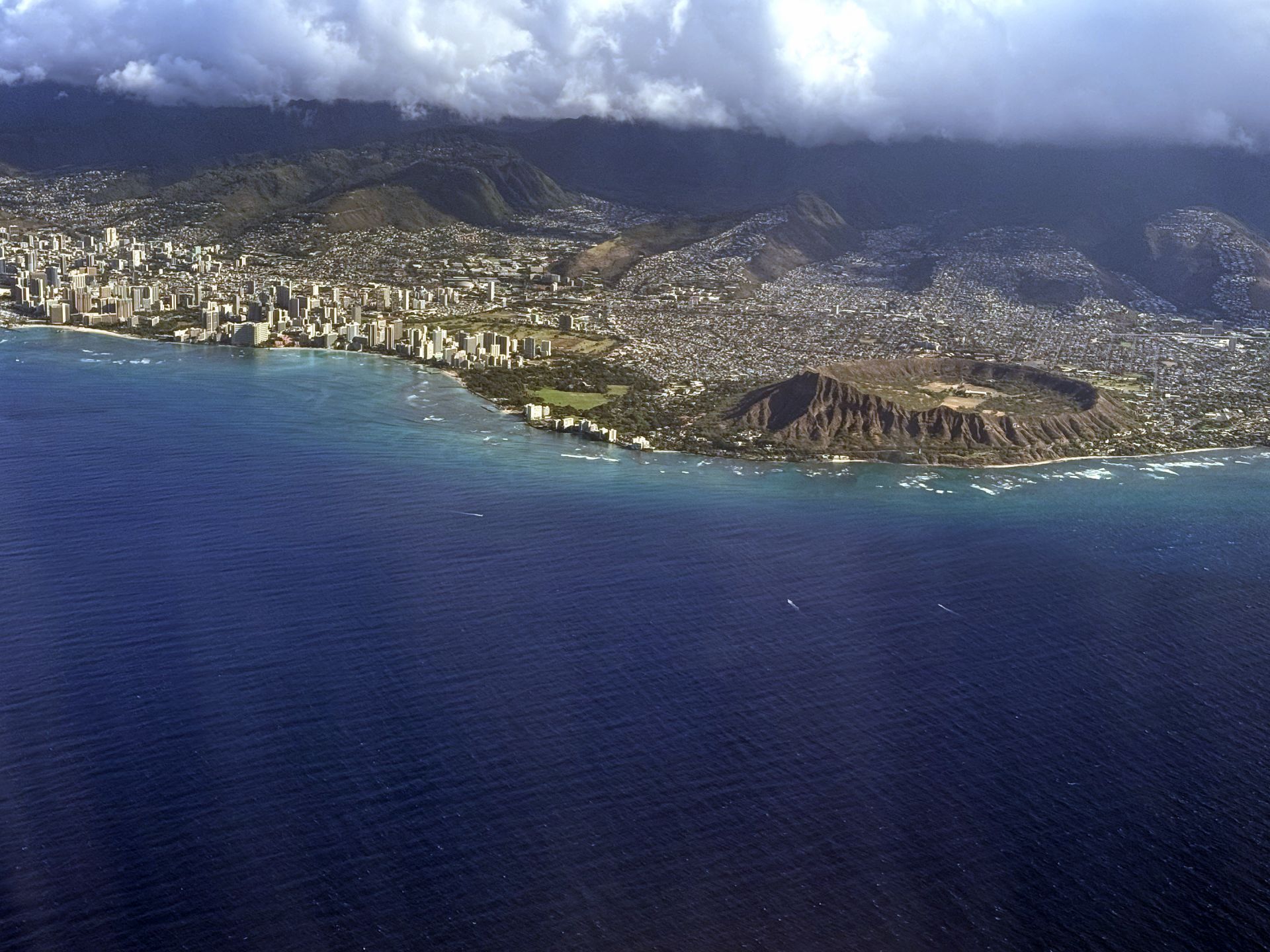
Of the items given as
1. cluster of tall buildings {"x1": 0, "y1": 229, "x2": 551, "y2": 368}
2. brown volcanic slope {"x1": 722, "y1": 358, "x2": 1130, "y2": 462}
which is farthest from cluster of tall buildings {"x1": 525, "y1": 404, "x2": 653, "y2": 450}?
cluster of tall buildings {"x1": 0, "y1": 229, "x2": 551, "y2": 368}

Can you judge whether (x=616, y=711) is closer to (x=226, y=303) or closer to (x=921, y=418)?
(x=921, y=418)

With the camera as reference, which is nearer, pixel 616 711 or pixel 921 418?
pixel 616 711

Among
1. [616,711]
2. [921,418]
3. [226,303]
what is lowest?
[616,711]

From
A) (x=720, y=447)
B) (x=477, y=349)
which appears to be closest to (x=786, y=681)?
(x=720, y=447)

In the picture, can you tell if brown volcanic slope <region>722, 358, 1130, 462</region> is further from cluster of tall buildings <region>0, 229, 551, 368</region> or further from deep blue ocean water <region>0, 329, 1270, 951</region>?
cluster of tall buildings <region>0, 229, 551, 368</region>

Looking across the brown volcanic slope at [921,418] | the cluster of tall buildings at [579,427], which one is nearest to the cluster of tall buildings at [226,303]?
the cluster of tall buildings at [579,427]

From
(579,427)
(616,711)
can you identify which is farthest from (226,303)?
(616,711)
